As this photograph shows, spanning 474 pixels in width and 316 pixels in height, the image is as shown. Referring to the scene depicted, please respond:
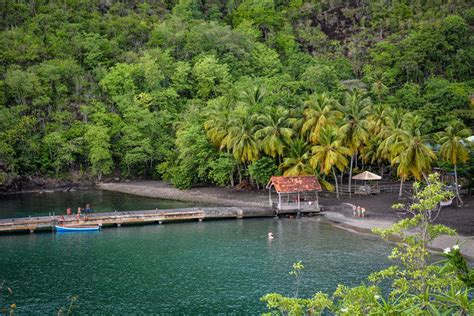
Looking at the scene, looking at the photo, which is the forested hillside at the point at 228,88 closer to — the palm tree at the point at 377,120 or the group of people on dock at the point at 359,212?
the palm tree at the point at 377,120

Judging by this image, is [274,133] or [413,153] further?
[274,133]

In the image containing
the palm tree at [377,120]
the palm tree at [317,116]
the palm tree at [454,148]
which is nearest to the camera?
the palm tree at [454,148]

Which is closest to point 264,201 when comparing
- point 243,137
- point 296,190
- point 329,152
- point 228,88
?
point 296,190

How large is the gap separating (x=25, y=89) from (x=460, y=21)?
6886 centimetres

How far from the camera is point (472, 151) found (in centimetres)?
5550

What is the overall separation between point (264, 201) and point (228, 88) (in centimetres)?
3306

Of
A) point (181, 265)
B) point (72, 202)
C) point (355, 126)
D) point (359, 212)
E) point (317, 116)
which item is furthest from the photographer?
point (72, 202)

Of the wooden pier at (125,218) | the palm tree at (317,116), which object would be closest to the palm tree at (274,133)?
the palm tree at (317,116)

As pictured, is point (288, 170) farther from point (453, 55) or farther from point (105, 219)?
point (453, 55)

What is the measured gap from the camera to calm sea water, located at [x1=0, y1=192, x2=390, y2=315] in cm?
3127

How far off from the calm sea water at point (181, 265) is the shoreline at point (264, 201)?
7.63 feet

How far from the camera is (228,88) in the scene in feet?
286

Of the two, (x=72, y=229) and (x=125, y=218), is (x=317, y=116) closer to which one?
(x=125, y=218)

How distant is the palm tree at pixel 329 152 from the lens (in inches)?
2196
